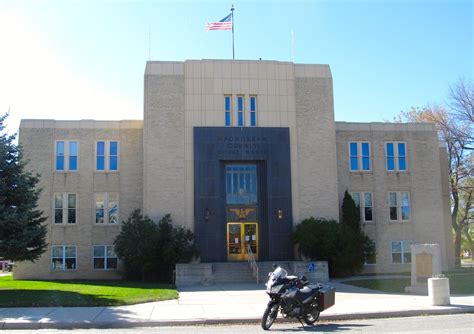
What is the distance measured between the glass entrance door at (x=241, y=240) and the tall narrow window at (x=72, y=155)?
10.9m

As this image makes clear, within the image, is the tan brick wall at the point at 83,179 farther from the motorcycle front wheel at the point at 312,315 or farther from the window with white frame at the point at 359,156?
the motorcycle front wheel at the point at 312,315

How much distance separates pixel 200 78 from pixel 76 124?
28.7ft

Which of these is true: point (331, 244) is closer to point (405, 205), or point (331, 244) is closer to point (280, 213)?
point (280, 213)

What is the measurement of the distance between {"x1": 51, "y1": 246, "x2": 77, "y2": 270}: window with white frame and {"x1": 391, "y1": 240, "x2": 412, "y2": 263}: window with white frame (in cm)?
2120

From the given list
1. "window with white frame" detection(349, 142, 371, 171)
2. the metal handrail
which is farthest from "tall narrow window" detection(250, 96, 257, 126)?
the metal handrail

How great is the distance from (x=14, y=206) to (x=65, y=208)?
515 inches

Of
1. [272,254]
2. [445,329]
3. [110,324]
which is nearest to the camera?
[445,329]

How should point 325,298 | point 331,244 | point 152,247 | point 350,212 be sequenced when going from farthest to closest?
point 350,212, point 331,244, point 152,247, point 325,298

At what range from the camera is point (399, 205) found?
37812mm

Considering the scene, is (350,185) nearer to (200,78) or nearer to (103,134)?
(200,78)

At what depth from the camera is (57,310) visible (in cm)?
1599

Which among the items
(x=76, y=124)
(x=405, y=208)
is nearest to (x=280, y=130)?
(x=405, y=208)

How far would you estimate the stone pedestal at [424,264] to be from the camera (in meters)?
23.0

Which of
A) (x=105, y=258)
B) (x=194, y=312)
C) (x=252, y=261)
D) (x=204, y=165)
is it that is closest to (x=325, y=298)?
(x=194, y=312)
